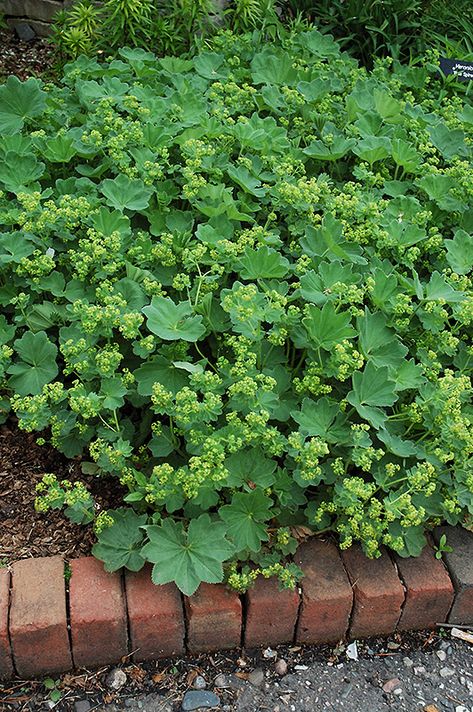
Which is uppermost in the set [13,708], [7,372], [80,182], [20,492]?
[80,182]

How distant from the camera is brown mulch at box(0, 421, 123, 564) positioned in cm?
230

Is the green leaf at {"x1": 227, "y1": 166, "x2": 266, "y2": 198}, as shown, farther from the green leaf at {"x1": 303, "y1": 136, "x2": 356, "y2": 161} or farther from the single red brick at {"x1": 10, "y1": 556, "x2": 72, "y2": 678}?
the single red brick at {"x1": 10, "y1": 556, "x2": 72, "y2": 678}

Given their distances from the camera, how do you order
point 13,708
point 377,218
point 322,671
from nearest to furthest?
point 13,708 → point 322,671 → point 377,218

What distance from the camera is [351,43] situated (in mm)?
4520

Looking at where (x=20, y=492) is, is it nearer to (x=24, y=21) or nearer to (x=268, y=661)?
(x=268, y=661)

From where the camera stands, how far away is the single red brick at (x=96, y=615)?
212cm

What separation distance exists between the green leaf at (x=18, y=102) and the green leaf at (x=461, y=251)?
5.53 ft

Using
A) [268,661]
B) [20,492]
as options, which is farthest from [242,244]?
[268,661]

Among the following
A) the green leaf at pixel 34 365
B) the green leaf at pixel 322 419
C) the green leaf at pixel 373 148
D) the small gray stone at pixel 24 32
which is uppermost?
the green leaf at pixel 373 148

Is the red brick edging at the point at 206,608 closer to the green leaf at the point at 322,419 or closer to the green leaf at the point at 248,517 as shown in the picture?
the green leaf at the point at 248,517

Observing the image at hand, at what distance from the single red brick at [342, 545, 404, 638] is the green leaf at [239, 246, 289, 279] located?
866 millimetres

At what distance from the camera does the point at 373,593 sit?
226 cm

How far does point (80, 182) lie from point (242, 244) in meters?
0.67

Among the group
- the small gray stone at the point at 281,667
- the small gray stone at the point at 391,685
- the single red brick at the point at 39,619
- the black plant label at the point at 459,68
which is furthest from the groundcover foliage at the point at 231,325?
the black plant label at the point at 459,68
